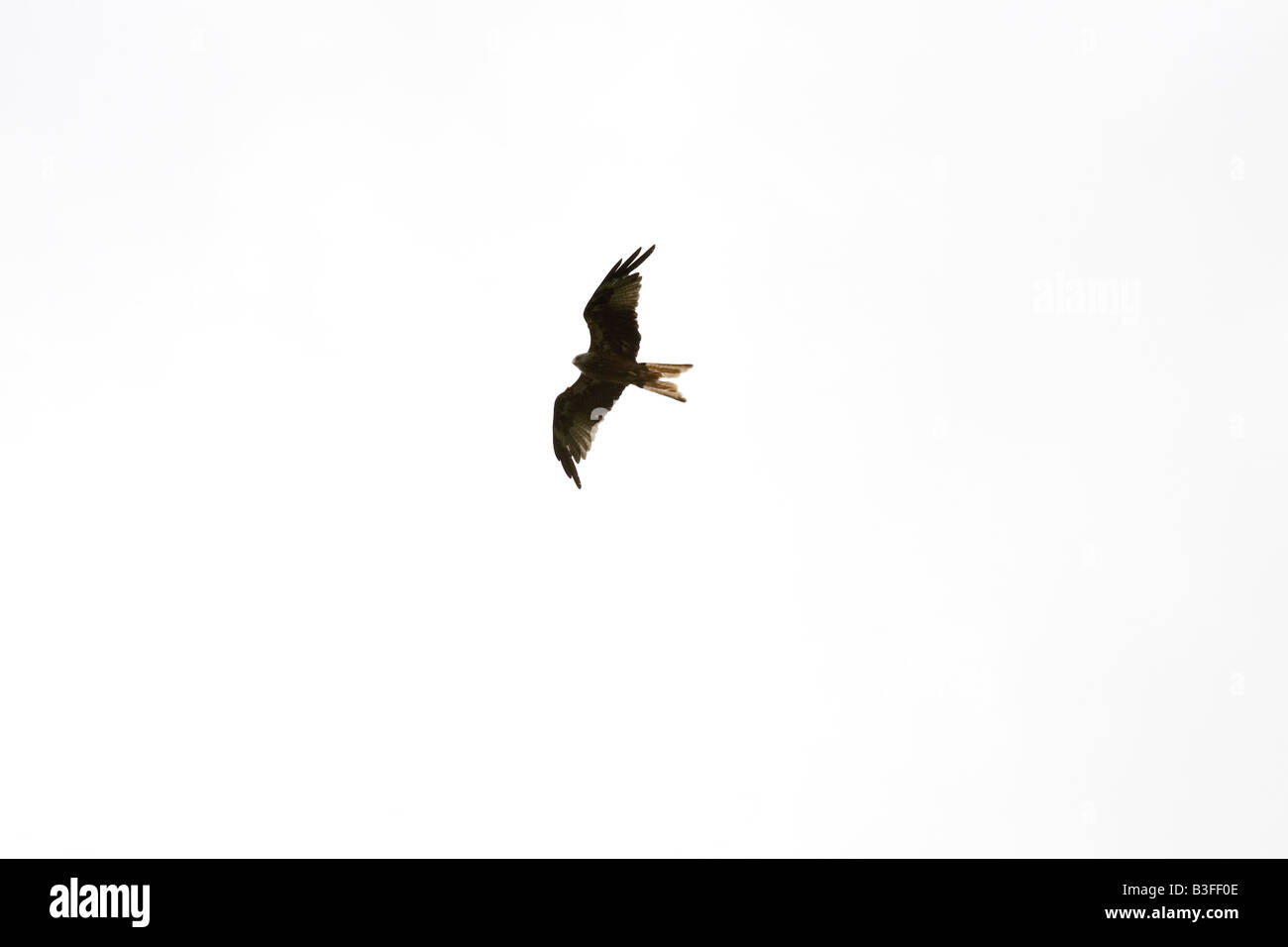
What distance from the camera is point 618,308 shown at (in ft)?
58.7

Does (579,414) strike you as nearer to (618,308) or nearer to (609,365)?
(609,365)

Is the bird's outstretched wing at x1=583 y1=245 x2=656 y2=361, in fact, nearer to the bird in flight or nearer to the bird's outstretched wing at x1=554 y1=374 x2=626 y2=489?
the bird in flight

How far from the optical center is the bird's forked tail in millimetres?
17688

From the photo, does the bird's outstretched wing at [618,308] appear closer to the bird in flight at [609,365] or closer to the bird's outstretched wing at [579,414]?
the bird in flight at [609,365]

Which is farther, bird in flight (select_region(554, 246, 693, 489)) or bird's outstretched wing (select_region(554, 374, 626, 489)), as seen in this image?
bird's outstretched wing (select_region(554, 374, 626, 489))

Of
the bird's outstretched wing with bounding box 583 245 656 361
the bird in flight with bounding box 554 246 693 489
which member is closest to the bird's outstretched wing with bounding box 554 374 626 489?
the bird in flight with bounding box 554 246 693 489

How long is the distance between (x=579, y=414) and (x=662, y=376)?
6.43ft
